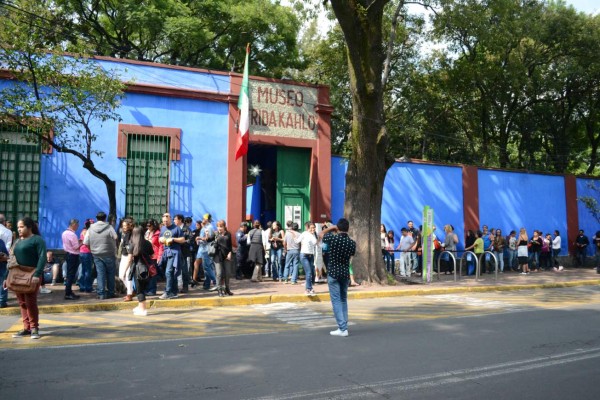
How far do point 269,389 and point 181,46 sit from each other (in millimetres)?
20278

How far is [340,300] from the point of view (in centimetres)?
779

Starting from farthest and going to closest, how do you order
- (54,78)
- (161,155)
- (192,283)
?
(161,155), (192,283), (54,78)

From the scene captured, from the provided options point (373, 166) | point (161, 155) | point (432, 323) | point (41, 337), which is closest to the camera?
point (41, 337)

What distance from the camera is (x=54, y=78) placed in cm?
1217

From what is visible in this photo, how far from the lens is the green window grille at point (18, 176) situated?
14.2 m

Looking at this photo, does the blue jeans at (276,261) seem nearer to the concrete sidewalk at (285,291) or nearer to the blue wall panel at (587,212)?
the concrete sidewalk at (285,291)

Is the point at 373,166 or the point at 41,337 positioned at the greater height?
the point at 373,166

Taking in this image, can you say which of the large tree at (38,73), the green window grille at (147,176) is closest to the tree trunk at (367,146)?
the green window grille at (147,176)

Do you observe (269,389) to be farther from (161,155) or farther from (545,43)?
(545,43)

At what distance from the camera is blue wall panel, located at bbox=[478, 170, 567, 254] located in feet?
72.4

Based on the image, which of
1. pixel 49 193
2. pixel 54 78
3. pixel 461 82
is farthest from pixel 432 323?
pixel 461 82

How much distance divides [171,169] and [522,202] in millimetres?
15393

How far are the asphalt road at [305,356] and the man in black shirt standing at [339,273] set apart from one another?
11.8 inches

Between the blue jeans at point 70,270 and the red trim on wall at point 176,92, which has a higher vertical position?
the red trim on wall at point 176,92
